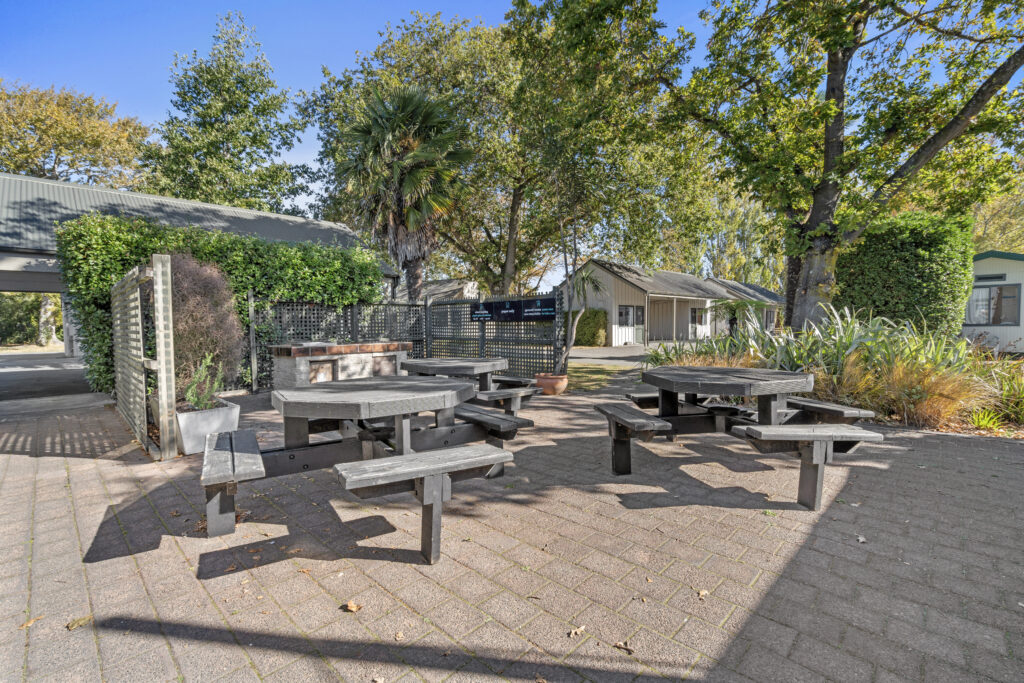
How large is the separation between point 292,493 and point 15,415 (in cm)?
602

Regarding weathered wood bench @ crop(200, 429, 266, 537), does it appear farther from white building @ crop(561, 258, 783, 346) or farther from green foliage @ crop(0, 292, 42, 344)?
green foliage @ crop(0, 292, 42, 344)

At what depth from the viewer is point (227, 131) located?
69.8 ft

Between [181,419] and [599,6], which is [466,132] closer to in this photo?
[599,6]

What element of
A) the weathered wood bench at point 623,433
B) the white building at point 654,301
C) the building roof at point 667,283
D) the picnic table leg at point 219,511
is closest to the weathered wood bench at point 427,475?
the picnic table leg at point 219,511

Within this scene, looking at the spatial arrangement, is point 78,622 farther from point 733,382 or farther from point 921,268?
point 921,268

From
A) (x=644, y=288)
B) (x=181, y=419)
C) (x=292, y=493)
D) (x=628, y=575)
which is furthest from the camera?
(x=644, y=288)

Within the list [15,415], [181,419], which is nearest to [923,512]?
[181,419]

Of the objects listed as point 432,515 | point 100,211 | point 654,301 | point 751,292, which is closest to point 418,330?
point 100,211

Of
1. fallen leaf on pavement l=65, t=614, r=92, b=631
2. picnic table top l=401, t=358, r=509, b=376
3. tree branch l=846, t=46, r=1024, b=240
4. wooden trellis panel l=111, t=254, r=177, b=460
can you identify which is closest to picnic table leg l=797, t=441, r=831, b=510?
picnic table top l=401, t=358, r=509, b=376

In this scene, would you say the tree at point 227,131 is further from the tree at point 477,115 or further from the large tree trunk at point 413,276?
the large tree trunk at point 413,276

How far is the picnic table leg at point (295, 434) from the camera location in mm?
3055

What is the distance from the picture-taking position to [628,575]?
7.26 feet

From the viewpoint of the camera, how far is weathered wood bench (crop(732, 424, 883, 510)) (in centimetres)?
283

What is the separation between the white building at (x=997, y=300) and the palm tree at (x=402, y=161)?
15736 millimetres
